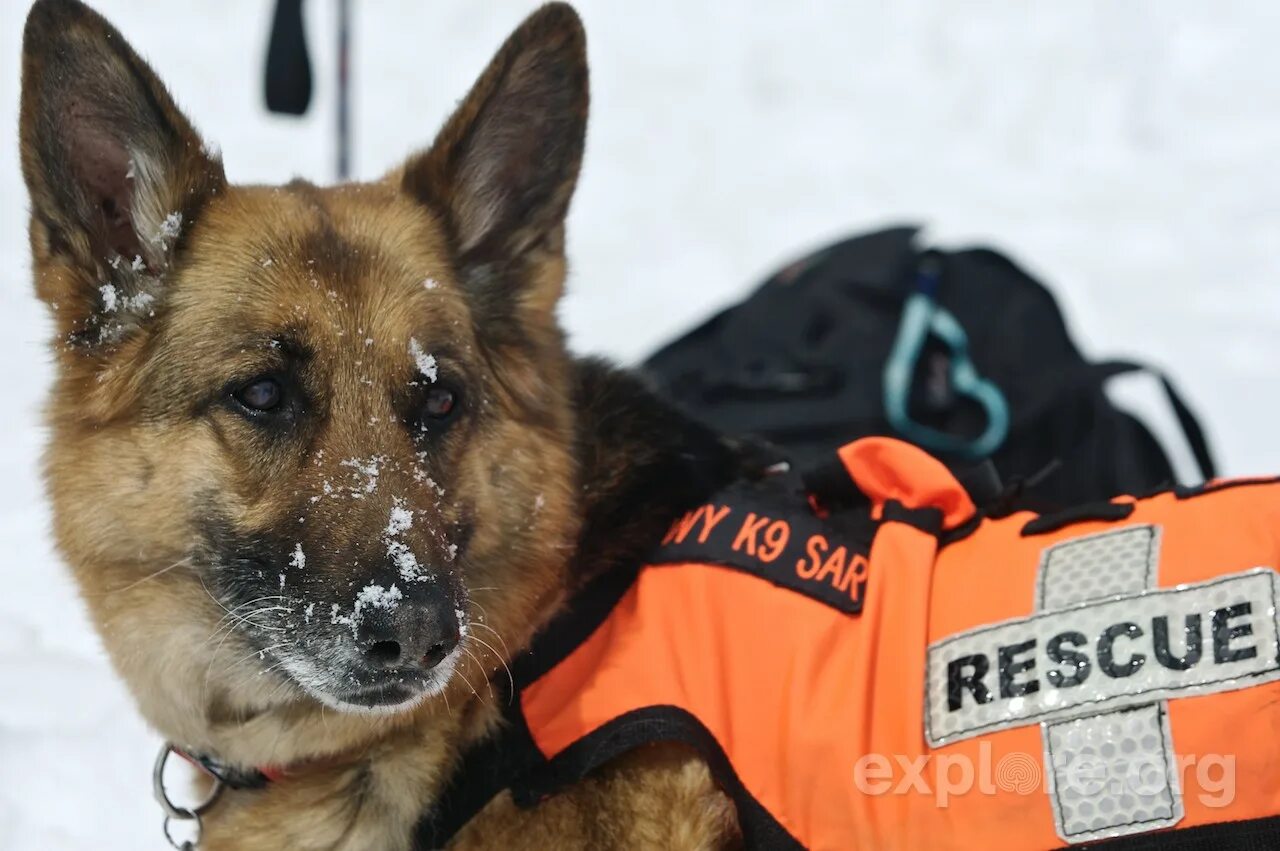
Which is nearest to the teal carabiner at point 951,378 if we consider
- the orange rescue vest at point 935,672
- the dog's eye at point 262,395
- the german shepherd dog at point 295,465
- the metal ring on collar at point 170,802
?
the orange rescue vest at point 935,672

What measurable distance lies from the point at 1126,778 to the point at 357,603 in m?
1.27

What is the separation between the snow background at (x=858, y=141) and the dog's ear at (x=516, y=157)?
2.70 meters

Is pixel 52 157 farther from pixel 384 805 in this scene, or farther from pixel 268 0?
pixel 268 0

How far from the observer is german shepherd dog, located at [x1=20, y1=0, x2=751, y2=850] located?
214 cm

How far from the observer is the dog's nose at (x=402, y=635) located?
1.96m

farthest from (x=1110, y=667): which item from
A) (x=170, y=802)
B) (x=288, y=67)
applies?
(x=288, y=67)

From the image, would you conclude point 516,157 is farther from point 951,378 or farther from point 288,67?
point 288,67

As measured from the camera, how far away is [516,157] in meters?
2.59

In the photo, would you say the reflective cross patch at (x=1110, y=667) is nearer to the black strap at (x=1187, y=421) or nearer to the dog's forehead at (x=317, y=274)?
the dog's forehead at (x=317, y=274)

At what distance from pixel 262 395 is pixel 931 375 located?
247 centimetres

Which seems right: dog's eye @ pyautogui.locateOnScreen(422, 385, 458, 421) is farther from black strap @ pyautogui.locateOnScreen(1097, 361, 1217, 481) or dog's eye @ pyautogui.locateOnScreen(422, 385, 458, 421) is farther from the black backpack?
black strap @ pyautogui.locateOnScreen(1097, 361, 1217, 481)

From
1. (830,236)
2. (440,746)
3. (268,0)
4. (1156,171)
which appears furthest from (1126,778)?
(268,0)

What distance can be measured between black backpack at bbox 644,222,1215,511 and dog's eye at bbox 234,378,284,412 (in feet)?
5.82

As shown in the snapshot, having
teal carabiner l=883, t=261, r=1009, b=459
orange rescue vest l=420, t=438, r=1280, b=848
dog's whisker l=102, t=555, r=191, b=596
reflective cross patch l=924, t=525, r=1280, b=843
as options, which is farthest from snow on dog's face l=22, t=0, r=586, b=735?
teal carabiner l=883, t=261, r=1009, b=459
